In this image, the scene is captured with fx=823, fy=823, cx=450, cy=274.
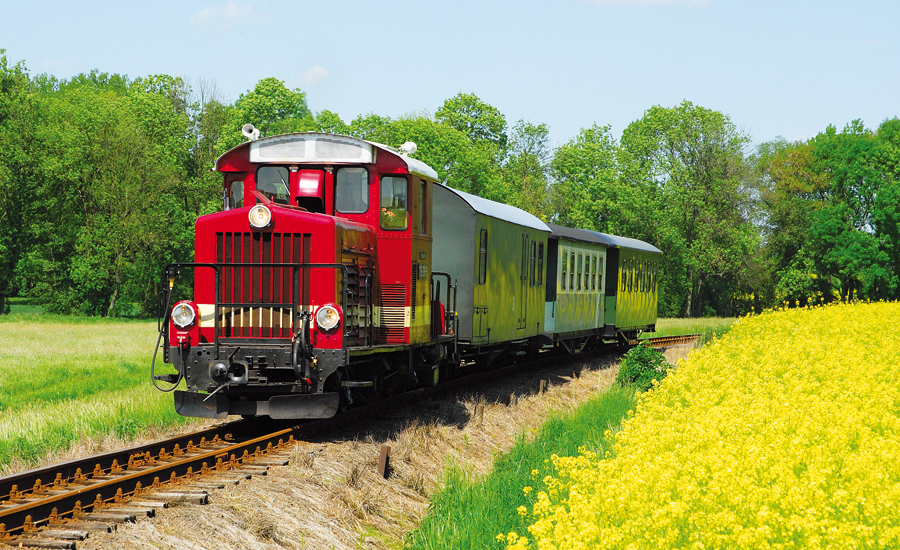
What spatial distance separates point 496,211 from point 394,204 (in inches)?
192

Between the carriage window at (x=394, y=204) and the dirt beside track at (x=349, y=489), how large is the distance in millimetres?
2868

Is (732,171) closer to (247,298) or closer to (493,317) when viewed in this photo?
(493,317)

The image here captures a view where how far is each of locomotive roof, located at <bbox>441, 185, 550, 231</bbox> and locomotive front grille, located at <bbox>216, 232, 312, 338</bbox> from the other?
15.8 feet

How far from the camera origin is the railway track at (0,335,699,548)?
265 inches

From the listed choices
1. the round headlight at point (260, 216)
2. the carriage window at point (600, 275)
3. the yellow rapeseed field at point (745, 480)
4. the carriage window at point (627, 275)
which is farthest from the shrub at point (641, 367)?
the round headlight at point (260, 216)

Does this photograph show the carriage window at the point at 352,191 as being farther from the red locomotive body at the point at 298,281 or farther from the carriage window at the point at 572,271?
the carriage window at the point at 572,271

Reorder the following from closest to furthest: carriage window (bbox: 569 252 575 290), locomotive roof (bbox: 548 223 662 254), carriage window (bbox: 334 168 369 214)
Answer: carriage window (bbox: 334 168 369 214)
locomotive roof (bbox: 548 223 662 254)
carriage window (bbox: 569 252 575 290)

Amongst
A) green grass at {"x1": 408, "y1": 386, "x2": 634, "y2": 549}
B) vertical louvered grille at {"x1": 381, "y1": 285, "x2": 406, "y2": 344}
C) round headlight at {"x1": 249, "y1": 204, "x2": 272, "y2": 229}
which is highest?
round headlight at {"x1": 249, "y1": 204, "x2": 272, "y2": 229}

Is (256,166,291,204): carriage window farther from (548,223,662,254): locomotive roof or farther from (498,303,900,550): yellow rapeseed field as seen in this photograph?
(548,223,662,254): locomotive roof

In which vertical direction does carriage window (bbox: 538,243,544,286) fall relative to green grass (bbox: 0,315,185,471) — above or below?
above

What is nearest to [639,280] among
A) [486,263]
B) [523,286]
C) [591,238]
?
[591,238]

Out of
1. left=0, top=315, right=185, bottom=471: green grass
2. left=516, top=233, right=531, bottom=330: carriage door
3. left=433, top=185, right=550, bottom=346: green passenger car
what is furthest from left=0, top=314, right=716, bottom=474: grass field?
left=516, top=233, right=531, bottom=330: carriage door

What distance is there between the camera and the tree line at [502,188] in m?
45.2

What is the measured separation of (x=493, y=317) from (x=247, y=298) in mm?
6868
